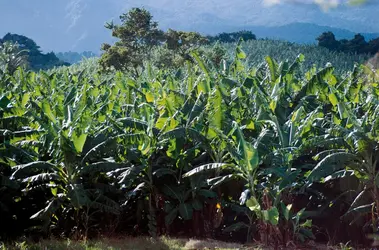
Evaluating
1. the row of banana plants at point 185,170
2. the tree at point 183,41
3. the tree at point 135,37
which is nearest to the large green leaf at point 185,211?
the row of banana plants at point 185,170

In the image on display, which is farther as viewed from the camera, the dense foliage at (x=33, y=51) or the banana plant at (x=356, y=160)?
the dense foliage at (x=33, y=51)

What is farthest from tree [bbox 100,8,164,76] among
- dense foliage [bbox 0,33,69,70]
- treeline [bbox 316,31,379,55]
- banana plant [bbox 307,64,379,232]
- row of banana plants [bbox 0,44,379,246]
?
dense foliage [bbox 0,33,69,70]

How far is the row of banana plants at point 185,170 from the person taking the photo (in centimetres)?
644

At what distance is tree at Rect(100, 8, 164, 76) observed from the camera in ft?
149

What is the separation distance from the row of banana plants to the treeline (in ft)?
251

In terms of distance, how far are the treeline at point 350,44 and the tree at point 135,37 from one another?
42.5 m

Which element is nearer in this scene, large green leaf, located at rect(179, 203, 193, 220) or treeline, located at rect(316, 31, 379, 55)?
large green leaf, located at rect(179, 203, 193, 220)

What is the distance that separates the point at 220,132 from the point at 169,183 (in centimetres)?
107

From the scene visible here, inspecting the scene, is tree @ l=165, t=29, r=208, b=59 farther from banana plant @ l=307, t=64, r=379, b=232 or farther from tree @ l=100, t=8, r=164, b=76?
banana plant @ l=307, t=64, r=379, b=232

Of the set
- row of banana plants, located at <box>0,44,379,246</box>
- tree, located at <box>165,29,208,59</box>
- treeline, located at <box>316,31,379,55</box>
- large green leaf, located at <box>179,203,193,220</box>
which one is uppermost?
treeline, located at <box>316,31,379,55</box>

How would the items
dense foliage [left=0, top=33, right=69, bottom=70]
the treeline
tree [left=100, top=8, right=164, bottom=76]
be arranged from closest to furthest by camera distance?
tree [left=100, top=8, right=164, bottom=76] < the treeline < dense foliage [left=0, top=33, right=69, bottom=70]

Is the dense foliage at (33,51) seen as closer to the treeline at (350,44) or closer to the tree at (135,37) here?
the treeline at (350,44)

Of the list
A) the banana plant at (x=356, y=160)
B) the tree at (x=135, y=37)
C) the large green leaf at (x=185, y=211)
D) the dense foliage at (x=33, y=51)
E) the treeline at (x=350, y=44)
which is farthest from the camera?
the dense foliage at (x=33, y=51)

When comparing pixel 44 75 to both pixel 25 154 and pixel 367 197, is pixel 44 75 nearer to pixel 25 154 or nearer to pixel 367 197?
pixel 25 154
